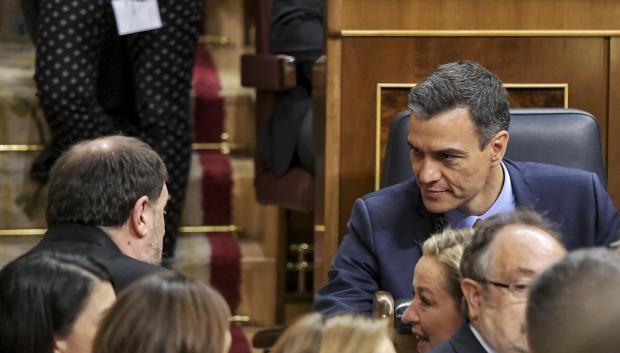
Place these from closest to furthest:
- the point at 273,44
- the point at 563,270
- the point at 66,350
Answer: the point at 563,270
the point at 66,350
the point at 273,44

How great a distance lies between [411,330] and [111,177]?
2.03ft

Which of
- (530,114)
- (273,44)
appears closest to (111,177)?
(530,114)

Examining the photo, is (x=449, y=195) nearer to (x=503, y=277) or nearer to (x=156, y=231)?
(x=156, y=231)

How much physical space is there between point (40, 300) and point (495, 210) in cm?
111

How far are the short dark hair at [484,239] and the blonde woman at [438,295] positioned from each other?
0.08 m

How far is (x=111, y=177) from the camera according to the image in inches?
91.5

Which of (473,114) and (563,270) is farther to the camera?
(473,114)

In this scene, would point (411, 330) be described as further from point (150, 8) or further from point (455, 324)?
point (150, 8)

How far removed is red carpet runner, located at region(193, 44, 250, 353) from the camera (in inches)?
154

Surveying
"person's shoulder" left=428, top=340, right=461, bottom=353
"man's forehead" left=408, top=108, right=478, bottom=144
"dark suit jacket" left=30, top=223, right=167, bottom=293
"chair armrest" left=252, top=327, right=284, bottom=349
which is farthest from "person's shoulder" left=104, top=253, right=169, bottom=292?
"chair armrest" left=252, top=327, right=284, bottom=349

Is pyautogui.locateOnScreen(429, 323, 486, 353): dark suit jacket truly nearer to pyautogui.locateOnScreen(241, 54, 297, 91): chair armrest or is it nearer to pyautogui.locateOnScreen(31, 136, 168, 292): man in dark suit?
pyautogui.locateOnScreen(31, 136, 168, 292): man in dark suit

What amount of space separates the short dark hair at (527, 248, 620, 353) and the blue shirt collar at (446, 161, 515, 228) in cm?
108

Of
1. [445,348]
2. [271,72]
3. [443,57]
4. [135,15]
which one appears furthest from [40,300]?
[135,15]

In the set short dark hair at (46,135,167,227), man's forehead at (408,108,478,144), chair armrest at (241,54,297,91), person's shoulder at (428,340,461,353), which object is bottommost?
person's shoulder at (428,340,461,353)
